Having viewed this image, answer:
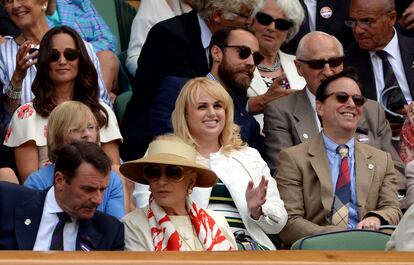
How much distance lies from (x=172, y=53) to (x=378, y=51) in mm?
1515

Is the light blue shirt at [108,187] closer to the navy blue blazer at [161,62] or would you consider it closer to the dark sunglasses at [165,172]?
the dark sunglasses at [165,172]

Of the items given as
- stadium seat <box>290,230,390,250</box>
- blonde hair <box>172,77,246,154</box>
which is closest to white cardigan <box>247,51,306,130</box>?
blonde hair <box>172,77,246,154</box>

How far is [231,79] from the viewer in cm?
857

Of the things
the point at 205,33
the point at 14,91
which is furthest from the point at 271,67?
the point at 14,91

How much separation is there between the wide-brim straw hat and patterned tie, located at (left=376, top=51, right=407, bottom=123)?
2.44 m

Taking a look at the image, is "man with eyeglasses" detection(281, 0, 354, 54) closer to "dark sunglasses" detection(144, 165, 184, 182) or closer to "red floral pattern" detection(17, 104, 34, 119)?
"red floral pattern" detection(17, 104, 34, 119)

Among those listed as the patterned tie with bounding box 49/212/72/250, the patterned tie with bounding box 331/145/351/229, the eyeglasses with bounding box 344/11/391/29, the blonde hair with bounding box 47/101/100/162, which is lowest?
the patterned tie with bounding box 331/145/351/229

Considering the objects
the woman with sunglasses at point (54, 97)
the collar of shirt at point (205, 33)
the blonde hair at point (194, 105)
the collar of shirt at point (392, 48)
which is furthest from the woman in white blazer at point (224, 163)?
the collar of shirt at point (392, 48)

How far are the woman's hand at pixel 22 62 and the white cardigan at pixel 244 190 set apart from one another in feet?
4.06

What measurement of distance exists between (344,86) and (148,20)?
2307 mm

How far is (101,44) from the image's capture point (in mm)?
9695

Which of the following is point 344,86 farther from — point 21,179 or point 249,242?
point 21,179

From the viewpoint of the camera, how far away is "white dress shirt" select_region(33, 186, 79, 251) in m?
6.58

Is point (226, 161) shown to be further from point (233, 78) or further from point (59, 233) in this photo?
point (59, 233)
